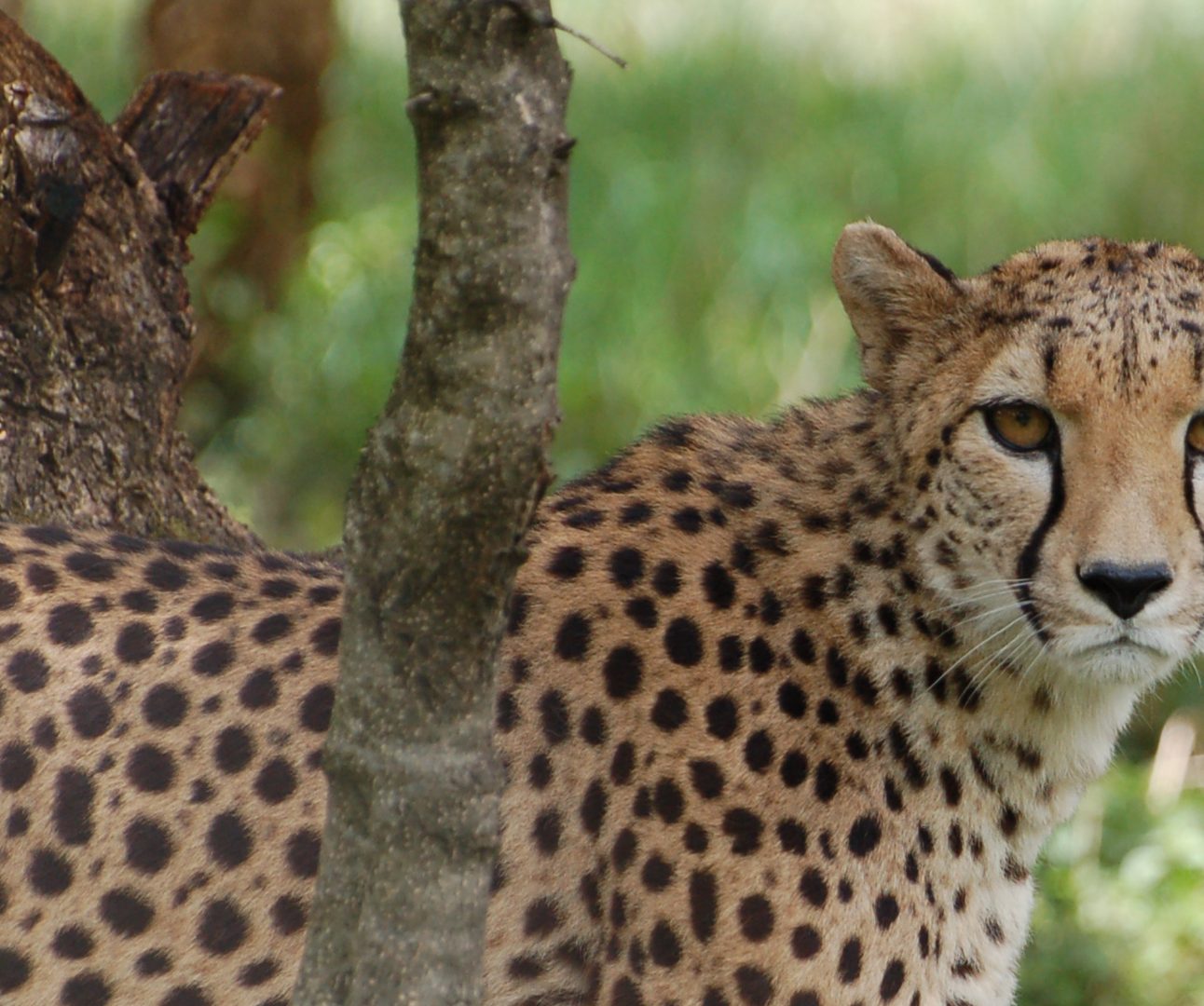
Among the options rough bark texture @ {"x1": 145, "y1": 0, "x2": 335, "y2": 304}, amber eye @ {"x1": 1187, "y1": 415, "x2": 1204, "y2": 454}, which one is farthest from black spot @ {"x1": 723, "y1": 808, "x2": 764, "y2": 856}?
rough bark texture @ {"x1": 145, "y1": 0, "x2": 335, "y2": 304}

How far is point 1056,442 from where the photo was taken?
316 centimetres

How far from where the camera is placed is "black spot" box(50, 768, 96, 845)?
10.9ft

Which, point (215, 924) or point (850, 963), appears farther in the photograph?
point (215, 924)

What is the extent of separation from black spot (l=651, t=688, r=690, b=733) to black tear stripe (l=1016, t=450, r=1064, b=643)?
604mm

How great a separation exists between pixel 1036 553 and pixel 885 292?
0.65 meters

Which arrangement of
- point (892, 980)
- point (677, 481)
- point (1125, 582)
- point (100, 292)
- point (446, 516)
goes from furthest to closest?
1. point (100, 292)
2. point (677, 481)
3. point (892, 980)
4. point (1125, 582)
5. point (446, 516)

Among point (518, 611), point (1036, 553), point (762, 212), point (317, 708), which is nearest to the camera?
point (1036, 553)

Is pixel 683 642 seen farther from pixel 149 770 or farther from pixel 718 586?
pixel 149 770

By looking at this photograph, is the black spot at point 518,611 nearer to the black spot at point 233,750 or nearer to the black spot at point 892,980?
the black spot at point 233,750

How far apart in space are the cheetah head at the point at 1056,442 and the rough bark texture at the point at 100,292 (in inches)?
68.1

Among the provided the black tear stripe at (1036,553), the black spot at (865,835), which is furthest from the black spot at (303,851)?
the black tear stripe at (1036,553)

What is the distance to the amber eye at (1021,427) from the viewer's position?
10.4ft

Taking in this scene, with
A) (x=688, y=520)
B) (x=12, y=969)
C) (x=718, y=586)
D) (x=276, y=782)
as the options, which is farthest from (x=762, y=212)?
(x=12, y=969)

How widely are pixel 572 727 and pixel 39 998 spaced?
1.00m
